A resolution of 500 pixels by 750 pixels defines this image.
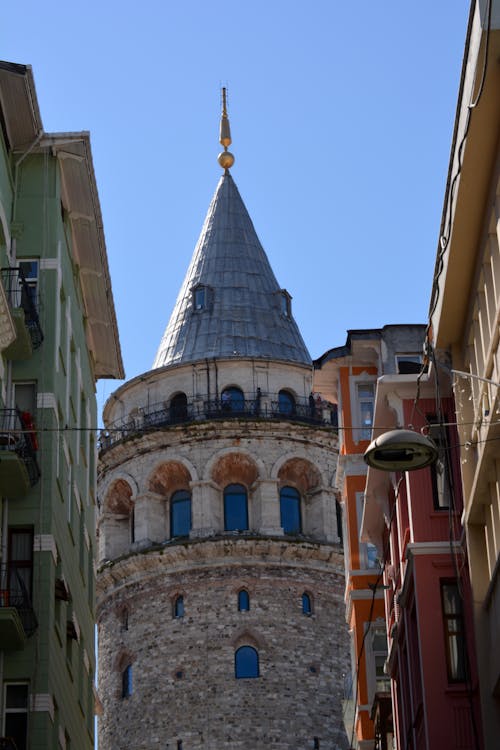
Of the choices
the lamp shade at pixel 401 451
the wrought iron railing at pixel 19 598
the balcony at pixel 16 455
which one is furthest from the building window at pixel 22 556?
the lamp shade at pixel 401 451

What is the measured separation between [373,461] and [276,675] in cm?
4683

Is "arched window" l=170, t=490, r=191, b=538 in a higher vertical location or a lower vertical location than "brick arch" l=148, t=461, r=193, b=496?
lower

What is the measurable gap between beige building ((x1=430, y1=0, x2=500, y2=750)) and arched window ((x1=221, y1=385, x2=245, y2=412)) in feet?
152

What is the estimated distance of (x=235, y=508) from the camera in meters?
76.0

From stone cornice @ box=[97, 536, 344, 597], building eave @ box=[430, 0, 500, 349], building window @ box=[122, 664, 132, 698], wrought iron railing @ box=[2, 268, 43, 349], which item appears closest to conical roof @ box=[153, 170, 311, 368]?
stone cornice @ box=[97, 536, 344, 597]

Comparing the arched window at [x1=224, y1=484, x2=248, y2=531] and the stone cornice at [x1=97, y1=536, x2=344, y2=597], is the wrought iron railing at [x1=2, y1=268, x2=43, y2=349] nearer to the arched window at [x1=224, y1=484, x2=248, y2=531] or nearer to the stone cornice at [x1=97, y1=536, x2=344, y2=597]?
the stone cornice at [x1=97, y1=536, x2=344, y2=597]

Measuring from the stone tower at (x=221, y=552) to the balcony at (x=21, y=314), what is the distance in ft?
121

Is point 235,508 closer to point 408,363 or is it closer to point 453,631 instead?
point 408,363

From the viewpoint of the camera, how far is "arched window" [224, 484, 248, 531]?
247ft

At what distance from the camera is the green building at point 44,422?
3256 cm

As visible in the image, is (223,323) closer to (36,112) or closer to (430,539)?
(36,112)

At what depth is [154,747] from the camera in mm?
70000

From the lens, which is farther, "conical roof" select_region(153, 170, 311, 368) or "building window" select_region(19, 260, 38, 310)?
"conical roof" select_region(153, 170, 311, 368)

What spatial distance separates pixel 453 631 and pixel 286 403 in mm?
47404
